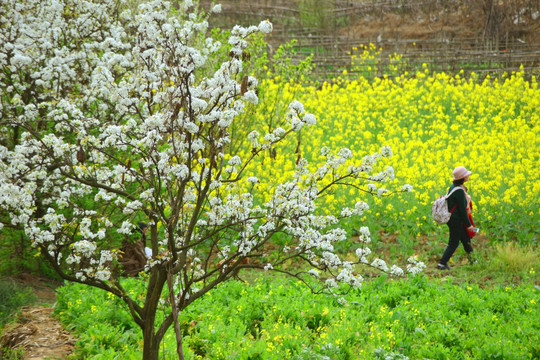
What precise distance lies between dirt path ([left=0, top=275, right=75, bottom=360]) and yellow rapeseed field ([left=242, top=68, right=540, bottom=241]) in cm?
371

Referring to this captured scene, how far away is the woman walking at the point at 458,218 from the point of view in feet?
24.2

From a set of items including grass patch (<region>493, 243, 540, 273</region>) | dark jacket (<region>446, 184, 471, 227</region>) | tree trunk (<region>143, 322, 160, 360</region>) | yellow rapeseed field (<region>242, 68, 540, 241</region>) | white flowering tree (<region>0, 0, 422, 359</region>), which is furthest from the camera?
yellow rapeseed field (<region>242, 68, 540, 241</region>)

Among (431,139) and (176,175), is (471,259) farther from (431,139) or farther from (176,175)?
(176,175)

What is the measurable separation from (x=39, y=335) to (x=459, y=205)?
18.3 feet

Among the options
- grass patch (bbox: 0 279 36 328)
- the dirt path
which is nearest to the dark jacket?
the dirt path

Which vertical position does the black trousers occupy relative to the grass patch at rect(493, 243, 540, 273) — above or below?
above

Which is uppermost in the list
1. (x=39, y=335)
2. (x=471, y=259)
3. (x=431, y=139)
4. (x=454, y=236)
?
(x=431, y=139)

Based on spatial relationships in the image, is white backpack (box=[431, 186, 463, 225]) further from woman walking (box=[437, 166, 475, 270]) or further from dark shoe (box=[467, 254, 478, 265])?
dark shoe (box=[467, 254, 478, 265])

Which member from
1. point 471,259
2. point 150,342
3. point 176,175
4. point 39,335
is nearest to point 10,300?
point 39,335

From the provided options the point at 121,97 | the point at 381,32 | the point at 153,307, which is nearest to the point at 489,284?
the point at 153,307

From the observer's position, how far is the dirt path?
4.86 meters

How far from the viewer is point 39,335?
17.1 ft

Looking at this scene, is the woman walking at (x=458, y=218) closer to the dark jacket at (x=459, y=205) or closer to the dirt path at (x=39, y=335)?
the dark jacket at (x=459, y=205)

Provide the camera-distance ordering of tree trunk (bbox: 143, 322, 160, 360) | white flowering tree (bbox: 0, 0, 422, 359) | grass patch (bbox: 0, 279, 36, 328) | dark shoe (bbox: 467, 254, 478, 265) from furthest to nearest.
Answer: dark shoe (bbox: 467, 254, 478, 265), grass patch (bbox: 0, 279, 36, 328), tree trunk (bbox: 143, 322, 160, 360), white flowering tree (bbox: 0, 0, 422, 359)
